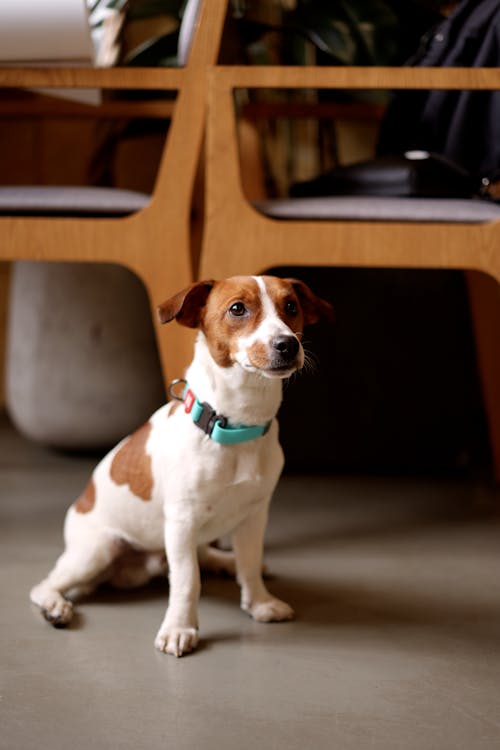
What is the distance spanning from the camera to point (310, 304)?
1396mm

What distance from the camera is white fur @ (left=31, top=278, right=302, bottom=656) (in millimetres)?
1301

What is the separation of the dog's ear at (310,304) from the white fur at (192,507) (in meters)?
0.13

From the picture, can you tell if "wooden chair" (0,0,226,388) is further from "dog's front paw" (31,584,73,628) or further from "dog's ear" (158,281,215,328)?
"dog's front paw" (31,584,73,628)

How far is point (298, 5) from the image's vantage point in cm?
242

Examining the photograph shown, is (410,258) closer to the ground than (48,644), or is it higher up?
higher up

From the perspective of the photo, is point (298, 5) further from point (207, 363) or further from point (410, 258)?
point (207, 363)

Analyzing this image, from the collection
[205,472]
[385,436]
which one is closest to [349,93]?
[385,436]

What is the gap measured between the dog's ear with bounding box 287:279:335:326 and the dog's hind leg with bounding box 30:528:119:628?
0.48 m

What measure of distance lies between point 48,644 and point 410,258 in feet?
3.02

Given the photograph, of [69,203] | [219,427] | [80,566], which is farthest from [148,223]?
[80,566]

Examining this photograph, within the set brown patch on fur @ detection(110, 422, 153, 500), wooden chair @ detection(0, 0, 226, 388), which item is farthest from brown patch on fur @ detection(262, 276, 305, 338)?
wooden chair @ detection(0, 0, 226, 388)

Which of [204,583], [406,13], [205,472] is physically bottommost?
[204,583]

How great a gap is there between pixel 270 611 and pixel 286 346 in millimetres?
458

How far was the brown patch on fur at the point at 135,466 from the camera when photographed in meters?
1.39
